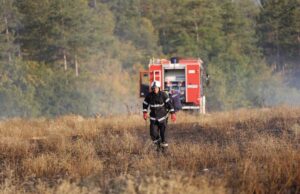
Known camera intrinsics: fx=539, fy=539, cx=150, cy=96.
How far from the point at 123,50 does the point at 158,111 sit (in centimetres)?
3648

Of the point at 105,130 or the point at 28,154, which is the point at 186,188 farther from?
the point at 105,130

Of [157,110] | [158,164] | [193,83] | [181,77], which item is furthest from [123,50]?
[158,164]

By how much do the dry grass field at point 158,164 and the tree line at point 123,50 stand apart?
55.5 feet

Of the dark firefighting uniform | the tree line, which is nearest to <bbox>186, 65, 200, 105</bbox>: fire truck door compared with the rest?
the tree line

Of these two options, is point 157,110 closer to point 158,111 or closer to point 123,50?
point 158,111

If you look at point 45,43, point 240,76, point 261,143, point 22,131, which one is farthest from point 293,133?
point 240,76

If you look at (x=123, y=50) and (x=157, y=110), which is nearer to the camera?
(x=157, y=110)

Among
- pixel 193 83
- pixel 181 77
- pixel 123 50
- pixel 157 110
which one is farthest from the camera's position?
pixel 123 50

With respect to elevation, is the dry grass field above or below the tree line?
below

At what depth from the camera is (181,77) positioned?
23406 millimetres

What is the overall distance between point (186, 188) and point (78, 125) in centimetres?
1139

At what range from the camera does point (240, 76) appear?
44.3 m

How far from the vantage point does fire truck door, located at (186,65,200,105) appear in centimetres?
2297

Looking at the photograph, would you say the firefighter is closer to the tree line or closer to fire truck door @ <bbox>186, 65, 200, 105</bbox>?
fire truck door @ <bbox>186, 65, 200, 105</bbox>
